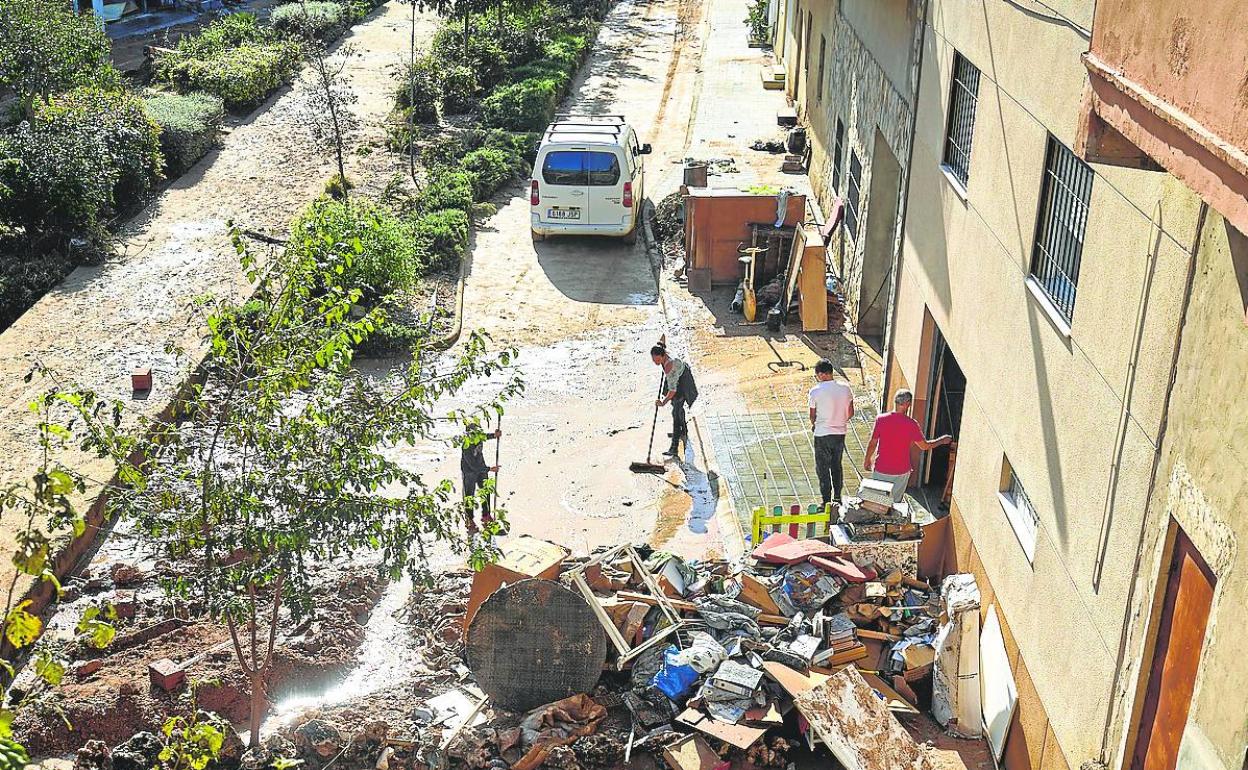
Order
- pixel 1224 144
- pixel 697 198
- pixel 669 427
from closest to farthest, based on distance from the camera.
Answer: pixel 1224 144
pixel 669 427
pixel 697 198

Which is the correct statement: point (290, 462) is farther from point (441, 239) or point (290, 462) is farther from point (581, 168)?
point (581, 168)

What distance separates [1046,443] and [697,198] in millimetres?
10356

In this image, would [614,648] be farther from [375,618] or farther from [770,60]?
[770,60]

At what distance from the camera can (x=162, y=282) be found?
18375 mm

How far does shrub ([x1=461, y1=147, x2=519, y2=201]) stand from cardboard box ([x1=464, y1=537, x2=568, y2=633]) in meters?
13.1

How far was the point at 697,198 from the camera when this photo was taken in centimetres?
1841

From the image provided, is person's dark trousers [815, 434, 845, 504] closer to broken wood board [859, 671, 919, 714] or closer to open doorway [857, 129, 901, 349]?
broken wood board [859, 671, 919, 714]

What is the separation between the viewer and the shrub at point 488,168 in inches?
903

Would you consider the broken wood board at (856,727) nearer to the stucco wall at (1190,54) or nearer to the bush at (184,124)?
the stucco wall at (1190,54)

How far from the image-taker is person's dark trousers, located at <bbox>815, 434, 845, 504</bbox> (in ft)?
41.0

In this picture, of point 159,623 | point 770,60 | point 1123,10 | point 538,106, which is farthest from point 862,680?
point 770,60

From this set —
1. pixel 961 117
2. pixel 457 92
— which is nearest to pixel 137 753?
pixel 961 117

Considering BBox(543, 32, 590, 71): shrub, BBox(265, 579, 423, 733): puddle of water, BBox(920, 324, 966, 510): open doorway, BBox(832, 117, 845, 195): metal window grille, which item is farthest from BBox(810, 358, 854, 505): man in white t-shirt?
BBox(543, 32, 590, 71): shrub

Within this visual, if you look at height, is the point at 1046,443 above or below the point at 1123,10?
below
